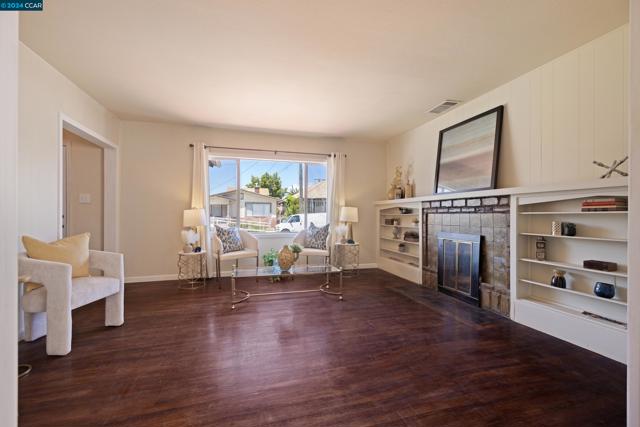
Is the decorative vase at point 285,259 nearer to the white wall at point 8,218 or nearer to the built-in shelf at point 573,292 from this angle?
the built-in shelf at point 573,292

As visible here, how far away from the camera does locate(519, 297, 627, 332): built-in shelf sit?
7.13 ft

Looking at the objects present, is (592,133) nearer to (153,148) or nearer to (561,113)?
(561,113)

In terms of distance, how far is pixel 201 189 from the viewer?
4688 millimetres

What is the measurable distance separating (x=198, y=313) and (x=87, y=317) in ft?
3.70

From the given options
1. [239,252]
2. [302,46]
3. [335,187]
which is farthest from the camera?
[335,187]

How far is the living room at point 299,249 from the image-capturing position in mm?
1671

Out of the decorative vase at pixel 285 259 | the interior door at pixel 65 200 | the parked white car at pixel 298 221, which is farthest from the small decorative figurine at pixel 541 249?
the interior door at pixel 65 200

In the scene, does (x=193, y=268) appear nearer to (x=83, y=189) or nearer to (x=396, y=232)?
(x=83, y=189)

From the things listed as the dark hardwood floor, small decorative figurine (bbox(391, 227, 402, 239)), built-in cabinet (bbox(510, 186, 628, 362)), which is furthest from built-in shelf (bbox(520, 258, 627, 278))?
small decorative figurine (bbox(391, 227, 402, 239))

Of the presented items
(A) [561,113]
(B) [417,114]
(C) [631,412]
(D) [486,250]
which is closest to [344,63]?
(B) [417,114]

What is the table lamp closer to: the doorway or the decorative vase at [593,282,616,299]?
the decorative vase at [593,282,616,299]

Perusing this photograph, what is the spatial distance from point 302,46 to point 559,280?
3.16 m

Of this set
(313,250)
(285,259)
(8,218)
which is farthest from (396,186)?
(8,218)

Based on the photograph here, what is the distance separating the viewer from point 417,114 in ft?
13.6
